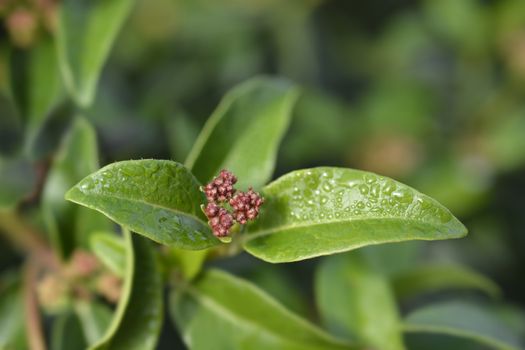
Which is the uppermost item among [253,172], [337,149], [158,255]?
[253,172]

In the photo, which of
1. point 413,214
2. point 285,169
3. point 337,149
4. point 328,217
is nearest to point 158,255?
point 328,217

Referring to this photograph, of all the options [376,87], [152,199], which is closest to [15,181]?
[152,199]

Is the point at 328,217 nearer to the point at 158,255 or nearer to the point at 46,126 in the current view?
the point at 158,255

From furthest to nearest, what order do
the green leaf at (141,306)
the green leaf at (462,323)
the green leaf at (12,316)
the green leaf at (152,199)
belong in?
the green leaf at (12,316) → the green leaf at (462,323) → the green leaf at (141,306) → the green leaf at (152,199)

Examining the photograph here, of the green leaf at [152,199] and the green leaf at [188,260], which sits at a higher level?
the green leaf at [152,199]

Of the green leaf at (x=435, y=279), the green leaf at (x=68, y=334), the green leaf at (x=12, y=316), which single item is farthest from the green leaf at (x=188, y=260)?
the green leaf at (x=435, y=279)

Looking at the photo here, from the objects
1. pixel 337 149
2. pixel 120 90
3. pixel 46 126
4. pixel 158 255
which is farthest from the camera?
pixel 337 149

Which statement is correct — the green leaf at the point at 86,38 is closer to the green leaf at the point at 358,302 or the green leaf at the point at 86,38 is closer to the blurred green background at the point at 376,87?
the blurred green background at the point at 376,87
